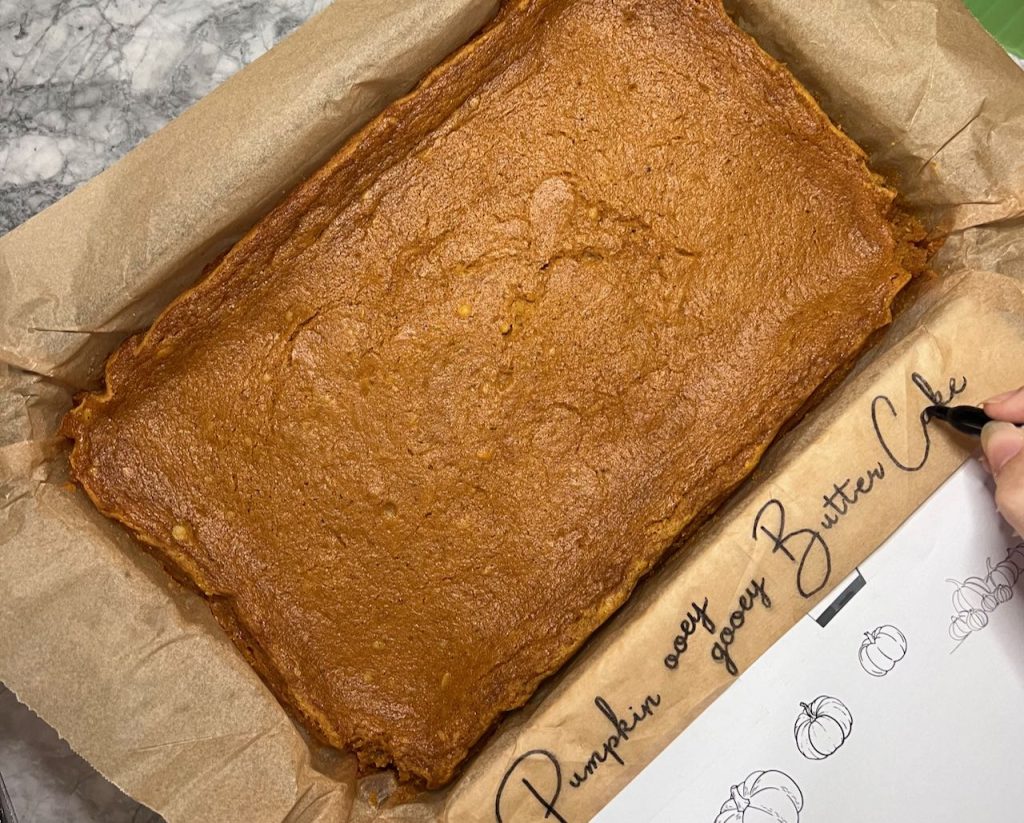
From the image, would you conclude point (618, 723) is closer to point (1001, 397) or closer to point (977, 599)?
point (977, 599)

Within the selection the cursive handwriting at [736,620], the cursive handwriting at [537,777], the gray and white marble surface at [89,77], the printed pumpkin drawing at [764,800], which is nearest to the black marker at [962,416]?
the cursive handwriting at [736,620]

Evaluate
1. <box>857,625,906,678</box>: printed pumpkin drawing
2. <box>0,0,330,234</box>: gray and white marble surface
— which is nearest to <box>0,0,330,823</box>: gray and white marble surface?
<box>0,0,330,234</box>: gray and white marble surface

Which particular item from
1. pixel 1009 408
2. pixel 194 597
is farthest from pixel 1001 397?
pixel 194 597

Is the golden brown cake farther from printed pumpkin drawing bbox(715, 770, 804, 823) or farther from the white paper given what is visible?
printed pumpkin drawing bbox(715, 770, 804, 823)

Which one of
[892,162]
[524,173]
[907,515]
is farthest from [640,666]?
[892,162]

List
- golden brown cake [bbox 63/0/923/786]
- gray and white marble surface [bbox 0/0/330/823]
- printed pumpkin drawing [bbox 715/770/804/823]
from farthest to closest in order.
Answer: gray and white marble surface [bbox 0/0/330/823] → golden brown cake [bbox 63/0/923/786] → printed pumpkin drawing [bbox 715/770/804/823]

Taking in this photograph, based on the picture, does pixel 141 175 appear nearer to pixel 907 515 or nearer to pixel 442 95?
pixel 442 95
